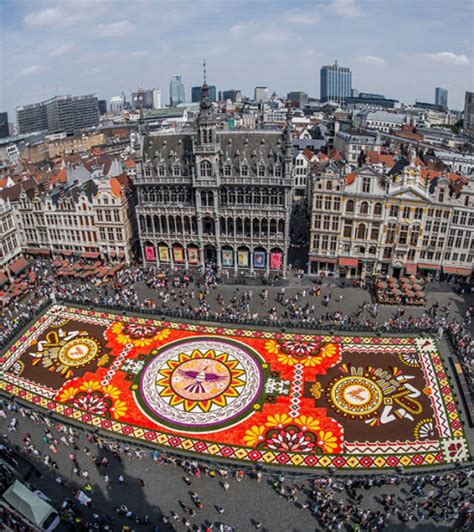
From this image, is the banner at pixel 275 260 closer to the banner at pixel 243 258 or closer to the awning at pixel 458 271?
the banner at pixel 243 258

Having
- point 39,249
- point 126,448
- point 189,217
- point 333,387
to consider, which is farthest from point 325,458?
point 39,249

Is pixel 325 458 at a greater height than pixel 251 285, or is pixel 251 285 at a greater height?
pixel 251 285

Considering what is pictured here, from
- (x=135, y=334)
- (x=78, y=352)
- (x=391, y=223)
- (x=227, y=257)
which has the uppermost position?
(x=391, y=223)

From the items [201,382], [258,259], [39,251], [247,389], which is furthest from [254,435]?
[39,251]

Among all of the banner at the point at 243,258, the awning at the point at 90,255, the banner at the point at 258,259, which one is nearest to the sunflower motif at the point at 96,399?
the banner at the point at 243,258

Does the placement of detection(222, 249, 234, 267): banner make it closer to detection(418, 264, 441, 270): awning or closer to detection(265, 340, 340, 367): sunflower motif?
detection(265, 340, 340, 367): sunflower motif

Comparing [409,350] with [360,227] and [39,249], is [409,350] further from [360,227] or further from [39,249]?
[39,249]

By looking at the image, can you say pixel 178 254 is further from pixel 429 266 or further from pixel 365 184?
pixel 429 266
